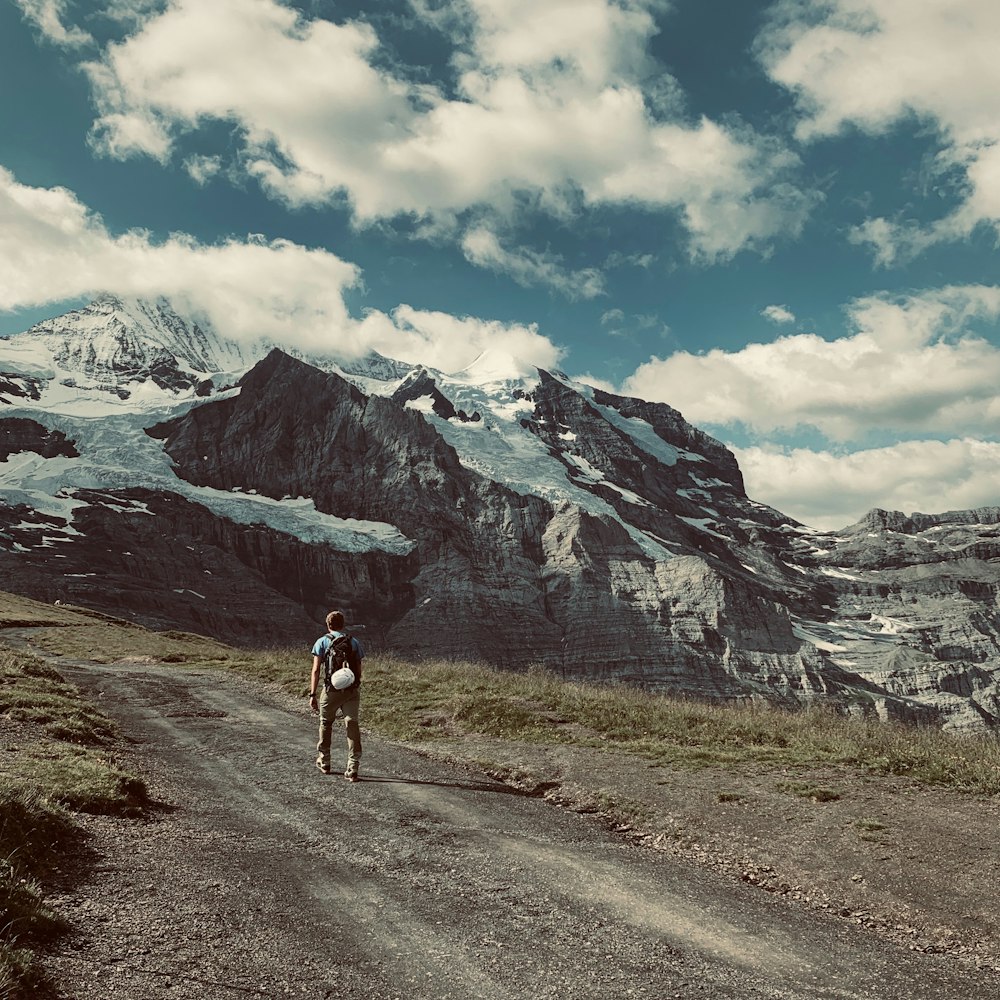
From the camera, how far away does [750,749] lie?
1570 cm

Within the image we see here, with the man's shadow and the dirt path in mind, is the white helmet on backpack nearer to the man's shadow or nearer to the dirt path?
the man's shadow

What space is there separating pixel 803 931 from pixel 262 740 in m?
13.9

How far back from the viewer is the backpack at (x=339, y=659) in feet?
48.2

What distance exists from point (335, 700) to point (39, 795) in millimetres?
5251

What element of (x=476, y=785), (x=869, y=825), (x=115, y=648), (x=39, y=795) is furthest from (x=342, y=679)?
(x=115, y=648)

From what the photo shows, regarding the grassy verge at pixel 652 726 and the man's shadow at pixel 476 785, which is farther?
the grassy verge at pixel 652 726

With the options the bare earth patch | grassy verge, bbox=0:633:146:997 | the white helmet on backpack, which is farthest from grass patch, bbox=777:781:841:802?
grassy verge, bbox=0:633:146:997

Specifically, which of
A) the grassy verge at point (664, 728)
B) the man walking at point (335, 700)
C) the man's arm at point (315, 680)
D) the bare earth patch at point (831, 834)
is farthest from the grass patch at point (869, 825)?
the man's arm at point (315, 680)

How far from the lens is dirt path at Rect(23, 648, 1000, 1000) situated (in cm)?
647

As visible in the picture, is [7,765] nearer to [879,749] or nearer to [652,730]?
[652,730]

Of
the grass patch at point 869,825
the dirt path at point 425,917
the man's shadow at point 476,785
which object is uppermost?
the grass patch at point 869,825

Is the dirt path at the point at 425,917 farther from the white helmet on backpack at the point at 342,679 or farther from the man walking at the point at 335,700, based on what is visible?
the white helmet on backpack at the point at 342,679

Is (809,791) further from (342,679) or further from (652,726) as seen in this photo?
(342,679)

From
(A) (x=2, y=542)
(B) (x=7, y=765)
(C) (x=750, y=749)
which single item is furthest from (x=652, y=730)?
(A) (x=2, y=542)
